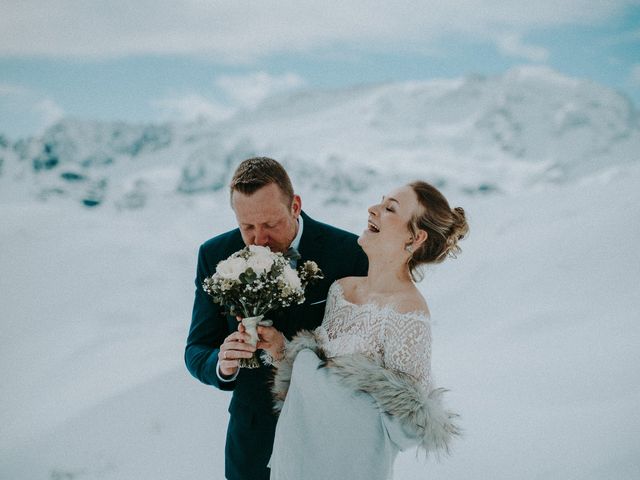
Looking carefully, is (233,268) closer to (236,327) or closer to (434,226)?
(236,327)

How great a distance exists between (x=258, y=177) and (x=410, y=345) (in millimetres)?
972

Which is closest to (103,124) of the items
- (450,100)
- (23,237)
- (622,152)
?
(450,100)

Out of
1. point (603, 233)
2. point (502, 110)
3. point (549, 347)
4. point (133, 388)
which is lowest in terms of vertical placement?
point (133, 388)

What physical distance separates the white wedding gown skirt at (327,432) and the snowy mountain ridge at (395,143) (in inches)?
3602

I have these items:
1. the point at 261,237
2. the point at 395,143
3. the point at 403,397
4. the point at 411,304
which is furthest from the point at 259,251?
the point at 395,143

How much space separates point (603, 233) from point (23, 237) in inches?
653

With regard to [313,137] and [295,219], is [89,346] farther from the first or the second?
[313,137]

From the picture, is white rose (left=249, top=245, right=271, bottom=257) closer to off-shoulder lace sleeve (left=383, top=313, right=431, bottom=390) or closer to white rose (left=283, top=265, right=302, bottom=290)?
white rose (left=283, top=265, right=302, bottom=290)

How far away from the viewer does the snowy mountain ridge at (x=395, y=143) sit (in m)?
107

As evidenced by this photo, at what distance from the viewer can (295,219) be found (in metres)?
2.60

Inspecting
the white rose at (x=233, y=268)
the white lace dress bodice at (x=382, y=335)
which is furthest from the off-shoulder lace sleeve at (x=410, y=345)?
the white rose at (x=233, y=268)

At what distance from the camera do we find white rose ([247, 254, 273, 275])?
6.66 feet

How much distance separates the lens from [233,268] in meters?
2.04

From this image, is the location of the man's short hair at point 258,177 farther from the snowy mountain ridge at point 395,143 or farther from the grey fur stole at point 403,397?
the snowy mountain ridge at point 395,143
